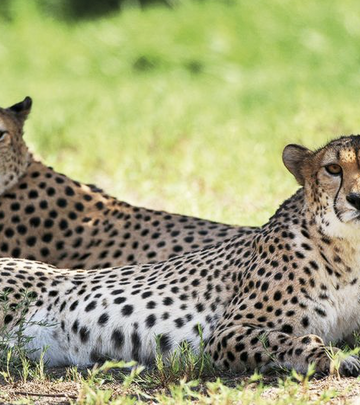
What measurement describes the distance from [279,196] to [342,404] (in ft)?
12.8

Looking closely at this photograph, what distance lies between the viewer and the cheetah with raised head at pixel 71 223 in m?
5.61

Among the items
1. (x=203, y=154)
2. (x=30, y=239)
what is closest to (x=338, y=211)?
(x=30, y=239)

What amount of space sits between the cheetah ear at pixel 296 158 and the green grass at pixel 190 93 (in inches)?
87.3

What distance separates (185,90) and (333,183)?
7.10 m

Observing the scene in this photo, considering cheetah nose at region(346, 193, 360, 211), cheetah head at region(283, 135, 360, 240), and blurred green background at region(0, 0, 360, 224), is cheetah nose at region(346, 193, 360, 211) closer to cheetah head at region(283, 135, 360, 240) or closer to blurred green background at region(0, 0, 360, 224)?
cheetah head at region(283, 135, 360, 240)

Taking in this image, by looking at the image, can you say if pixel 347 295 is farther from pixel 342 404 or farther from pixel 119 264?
pixel 119 264

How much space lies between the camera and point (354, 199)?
383 cm

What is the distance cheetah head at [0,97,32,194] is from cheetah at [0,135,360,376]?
0.92 metres

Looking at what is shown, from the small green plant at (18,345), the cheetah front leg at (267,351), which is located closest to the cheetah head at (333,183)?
the cheetah front leg at (267,351)

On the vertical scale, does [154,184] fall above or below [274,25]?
below

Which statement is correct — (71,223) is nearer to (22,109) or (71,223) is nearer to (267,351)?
(22,109)

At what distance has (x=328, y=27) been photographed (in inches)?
487

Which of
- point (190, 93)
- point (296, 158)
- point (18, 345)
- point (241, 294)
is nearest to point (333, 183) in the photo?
point (296, 158)

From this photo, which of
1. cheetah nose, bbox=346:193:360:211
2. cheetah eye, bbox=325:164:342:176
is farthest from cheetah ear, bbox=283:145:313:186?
cheetah nose, bbox=346:193:360:211
